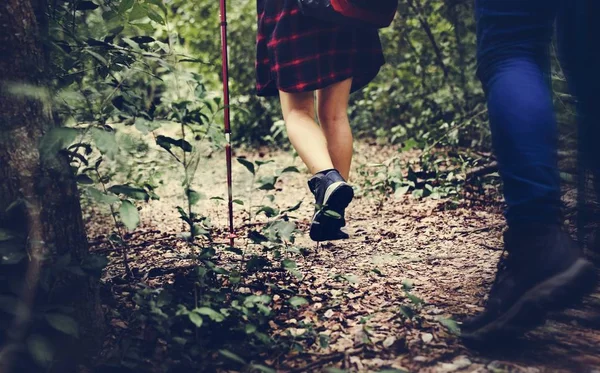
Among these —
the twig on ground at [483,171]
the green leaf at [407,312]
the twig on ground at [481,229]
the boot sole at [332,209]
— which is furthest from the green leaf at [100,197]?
the twig on ground at [483,171]


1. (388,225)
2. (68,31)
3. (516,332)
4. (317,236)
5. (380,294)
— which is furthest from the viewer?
(388,225)

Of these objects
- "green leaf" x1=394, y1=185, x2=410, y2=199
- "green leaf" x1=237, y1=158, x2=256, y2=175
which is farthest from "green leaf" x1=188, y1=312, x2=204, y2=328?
"green leaf" x1=394, y1=185, x2=410, y2=199

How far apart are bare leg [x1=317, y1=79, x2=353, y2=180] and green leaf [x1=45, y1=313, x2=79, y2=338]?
1527mm

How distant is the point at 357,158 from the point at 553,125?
11.5 feet

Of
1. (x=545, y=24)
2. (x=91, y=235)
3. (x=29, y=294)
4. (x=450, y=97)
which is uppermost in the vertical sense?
(x=450, y=97)

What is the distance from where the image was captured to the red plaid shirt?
8.57 ft

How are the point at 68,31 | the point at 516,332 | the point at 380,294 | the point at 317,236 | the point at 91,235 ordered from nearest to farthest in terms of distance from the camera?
the point at 516,332 → the point at 68,31 → the point at 380,294 → the point at 317,236 → the point at 91,235

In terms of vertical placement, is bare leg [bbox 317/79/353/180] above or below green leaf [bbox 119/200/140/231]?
above

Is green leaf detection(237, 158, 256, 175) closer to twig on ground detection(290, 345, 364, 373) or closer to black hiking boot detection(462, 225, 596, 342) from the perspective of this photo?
twig on ground detection(290, 345, 364, 373)

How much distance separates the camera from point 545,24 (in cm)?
174

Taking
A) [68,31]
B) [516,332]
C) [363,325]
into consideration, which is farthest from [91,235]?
[516,332]

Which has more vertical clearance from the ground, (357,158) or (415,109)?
(415,109)

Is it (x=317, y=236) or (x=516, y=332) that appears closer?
(x=516, y=332)

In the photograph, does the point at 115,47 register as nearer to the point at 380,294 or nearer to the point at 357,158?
the point at 380,294
